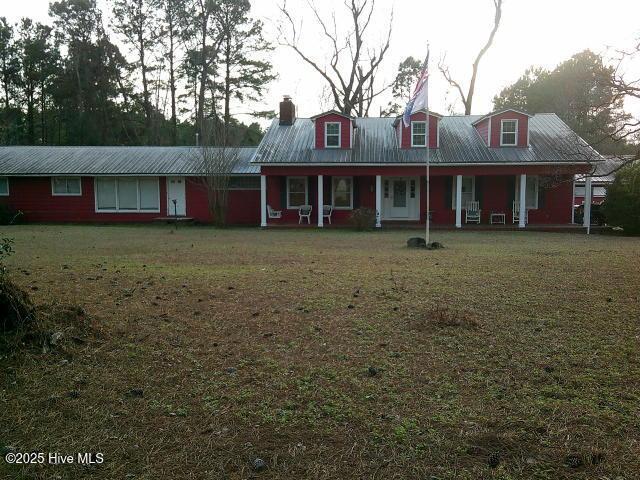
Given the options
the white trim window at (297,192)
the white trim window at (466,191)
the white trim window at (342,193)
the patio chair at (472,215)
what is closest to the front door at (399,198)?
the white trim window at (342,193)

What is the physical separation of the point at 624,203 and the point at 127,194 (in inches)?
853

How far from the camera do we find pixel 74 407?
11.1 ft

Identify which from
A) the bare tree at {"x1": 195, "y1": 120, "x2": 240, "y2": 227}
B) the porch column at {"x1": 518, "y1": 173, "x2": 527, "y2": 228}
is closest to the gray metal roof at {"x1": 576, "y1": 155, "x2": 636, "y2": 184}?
the porch column at {"x1": 518, "y1": 173, "x2": 527, "y2": 228}

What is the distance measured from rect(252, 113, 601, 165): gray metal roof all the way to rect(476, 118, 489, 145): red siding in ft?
0.57

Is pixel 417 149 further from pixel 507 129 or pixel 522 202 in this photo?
pixel 522 202

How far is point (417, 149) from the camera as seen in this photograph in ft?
75.6

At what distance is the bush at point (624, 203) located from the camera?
18000mm

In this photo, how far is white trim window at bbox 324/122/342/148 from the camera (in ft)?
76.6

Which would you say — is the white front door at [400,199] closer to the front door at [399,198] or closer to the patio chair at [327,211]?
the front door at [399,198]

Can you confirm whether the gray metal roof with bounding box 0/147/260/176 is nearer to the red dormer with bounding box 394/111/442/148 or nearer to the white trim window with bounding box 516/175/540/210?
the red dormer with bounding box 394/111/442/148

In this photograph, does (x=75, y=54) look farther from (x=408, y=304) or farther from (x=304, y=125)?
(x=408, y=304)

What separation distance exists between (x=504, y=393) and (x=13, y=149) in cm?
3058

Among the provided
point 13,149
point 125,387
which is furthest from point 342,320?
point 13,149

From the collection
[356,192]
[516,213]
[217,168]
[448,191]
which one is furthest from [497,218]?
[217,168]
